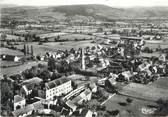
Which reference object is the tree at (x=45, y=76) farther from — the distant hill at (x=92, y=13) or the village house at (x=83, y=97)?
the distant hill at (x=92, y=13)

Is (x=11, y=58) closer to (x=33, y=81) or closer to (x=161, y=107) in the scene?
(x=33, y=81)

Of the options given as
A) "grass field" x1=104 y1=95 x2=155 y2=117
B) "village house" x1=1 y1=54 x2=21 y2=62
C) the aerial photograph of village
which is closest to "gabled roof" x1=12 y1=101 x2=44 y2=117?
the aerial photograph of village

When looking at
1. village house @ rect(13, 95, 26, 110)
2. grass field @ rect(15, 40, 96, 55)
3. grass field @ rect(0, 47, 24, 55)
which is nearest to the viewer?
village house @ rect(13, 95, 26, 110)

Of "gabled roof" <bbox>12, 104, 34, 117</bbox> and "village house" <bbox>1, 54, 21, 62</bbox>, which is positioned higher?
"gabled roof" <bbox>12, 104, 34, 117</bbox>

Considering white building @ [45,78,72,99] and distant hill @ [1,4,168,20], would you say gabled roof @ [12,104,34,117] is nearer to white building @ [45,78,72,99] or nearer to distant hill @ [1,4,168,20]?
white building @ [45,78,72,99]

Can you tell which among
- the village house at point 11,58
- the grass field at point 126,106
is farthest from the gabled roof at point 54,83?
the village house at point 11,58

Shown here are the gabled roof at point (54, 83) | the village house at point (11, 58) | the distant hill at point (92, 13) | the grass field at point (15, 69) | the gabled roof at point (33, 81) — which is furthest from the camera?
the distant hill at point (92, 13)

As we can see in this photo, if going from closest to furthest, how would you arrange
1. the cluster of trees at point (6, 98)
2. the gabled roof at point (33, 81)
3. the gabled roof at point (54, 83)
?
the cluster of trees at point (6, 98) < the gabled roof at point (54, 83) < the gabled roof at point (33, 81)

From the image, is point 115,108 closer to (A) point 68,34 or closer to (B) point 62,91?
(B) point 62,91

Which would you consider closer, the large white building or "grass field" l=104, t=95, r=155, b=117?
"grass field" l=104, t=95, r=155, b=117
